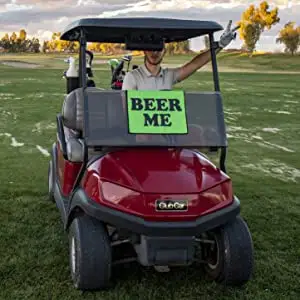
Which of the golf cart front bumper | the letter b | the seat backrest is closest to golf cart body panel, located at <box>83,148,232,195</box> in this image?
the golf cart front bumper

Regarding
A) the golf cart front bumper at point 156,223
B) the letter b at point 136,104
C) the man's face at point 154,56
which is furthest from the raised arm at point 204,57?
the golf cart front bumper at point 156,223

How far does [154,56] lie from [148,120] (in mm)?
781

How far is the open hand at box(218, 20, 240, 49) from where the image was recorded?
11.9 feet

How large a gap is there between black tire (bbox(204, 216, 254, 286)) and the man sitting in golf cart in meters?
1.23

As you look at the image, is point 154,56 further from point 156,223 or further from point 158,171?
point 156,223

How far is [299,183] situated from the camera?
20.7 feet

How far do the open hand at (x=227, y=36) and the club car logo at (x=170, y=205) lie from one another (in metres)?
1.23

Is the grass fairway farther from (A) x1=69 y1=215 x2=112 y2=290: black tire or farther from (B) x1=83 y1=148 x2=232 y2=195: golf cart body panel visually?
(B) x1=83 y1=148 x2=232 y2=195: golf cart body panel

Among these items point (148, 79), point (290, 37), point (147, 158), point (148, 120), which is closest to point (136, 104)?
point (148, 120)

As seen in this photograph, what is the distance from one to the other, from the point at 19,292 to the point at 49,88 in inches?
615

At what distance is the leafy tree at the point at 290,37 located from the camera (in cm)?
7475

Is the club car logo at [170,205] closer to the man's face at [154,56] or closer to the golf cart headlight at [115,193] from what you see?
the golf cart headlight at [115,193]

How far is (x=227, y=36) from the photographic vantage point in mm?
3680

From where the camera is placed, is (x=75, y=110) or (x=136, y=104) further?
(x=75, y=110)
